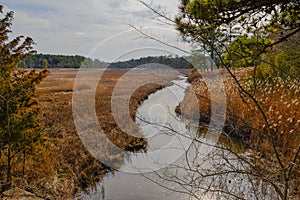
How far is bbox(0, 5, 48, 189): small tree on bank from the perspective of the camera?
3.79 meters

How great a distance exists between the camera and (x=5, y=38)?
12.5 feet

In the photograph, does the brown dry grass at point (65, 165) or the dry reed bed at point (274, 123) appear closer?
the dry reed bed at point (274, 123)

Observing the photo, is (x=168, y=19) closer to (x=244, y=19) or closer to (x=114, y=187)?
(x=244, y=19)

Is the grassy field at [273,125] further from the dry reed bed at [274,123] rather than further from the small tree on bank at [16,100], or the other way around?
the small tree on bank at [16,100]

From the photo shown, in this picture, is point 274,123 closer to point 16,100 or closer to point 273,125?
point 273,125

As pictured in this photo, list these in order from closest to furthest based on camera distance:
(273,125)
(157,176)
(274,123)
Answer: (273,125), (274,123), (157,176)

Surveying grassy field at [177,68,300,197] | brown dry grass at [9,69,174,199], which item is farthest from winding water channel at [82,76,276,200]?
grassy field at [177,68,300,197]

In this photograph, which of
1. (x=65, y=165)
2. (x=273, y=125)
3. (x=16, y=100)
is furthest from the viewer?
(x=65, y=165)

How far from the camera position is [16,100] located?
3941 mm

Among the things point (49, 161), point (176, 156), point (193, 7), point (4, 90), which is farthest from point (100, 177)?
point (193, 7)

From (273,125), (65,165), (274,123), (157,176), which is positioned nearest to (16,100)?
(65,165)

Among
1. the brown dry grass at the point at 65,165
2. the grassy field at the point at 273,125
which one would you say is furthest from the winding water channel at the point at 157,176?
the grassy field at the point at 273,125

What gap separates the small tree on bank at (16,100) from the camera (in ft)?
12.4

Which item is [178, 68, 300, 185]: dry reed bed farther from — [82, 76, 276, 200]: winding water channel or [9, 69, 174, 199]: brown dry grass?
[9, 69, 174, 199]: brown dry grass
